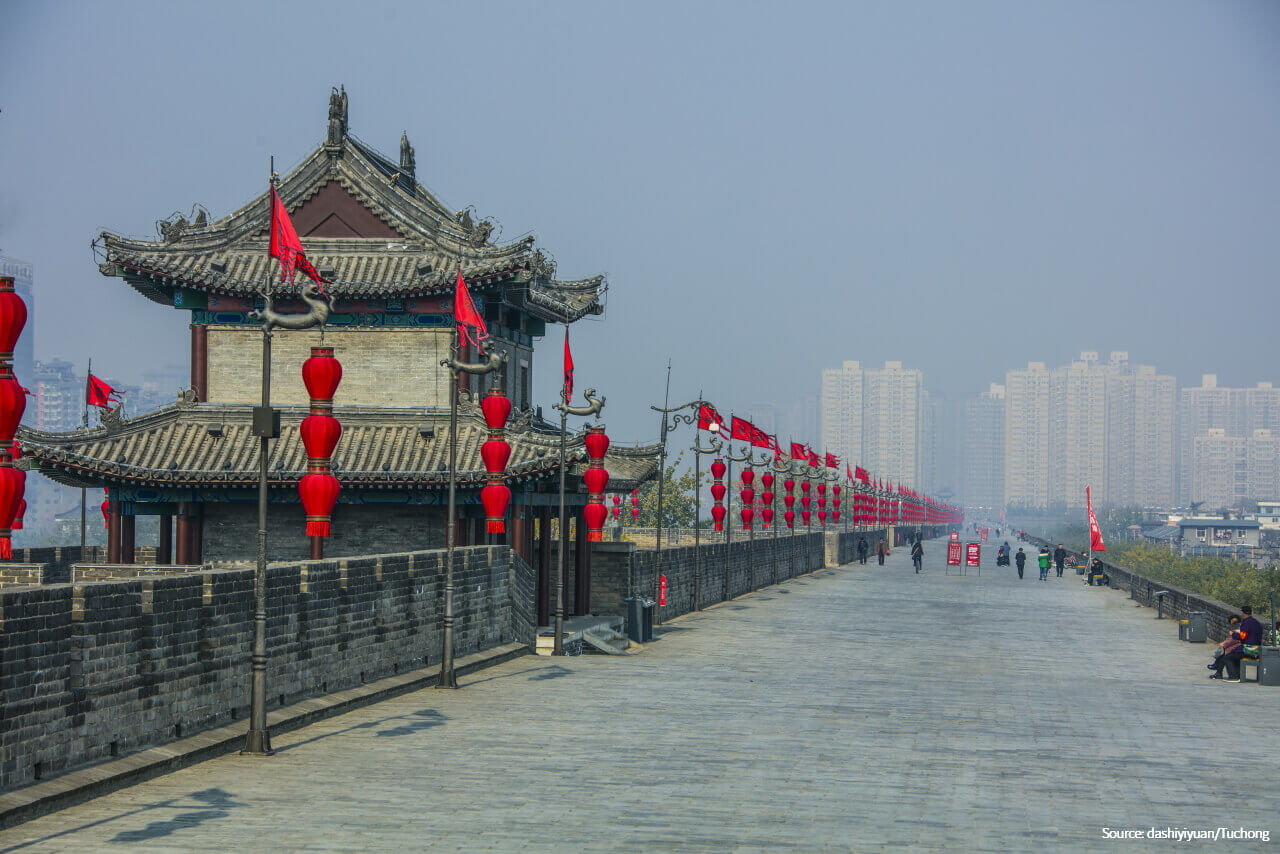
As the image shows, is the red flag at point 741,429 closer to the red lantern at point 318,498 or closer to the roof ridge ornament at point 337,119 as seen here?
the roof ridge ornament at point 337,119

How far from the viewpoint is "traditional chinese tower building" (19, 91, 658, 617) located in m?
34.8

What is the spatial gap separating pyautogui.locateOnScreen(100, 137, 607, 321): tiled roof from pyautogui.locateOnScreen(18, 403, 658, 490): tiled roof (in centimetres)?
314

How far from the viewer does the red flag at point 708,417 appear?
44031mm

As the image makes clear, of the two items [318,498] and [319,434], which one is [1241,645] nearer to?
[318,498]

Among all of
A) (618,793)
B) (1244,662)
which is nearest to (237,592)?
(618,793)

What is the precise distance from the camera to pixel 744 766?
17.3 meters

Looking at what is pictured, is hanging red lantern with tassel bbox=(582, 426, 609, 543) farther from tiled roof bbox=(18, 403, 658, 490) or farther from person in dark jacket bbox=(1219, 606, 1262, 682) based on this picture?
person in dark jacket bbox=(1219, 606, 1262, 682)

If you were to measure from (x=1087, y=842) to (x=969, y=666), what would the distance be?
17091 mm

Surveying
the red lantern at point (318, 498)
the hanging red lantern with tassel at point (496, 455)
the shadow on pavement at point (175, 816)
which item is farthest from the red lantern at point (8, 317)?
the hanging red lantern with tassel at point (496, 455)

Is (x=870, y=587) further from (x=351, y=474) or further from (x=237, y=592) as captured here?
(x=237, y=592)

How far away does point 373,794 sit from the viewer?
15133 mm

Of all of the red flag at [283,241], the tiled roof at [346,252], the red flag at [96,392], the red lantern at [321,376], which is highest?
the tiled roof at [346,252]

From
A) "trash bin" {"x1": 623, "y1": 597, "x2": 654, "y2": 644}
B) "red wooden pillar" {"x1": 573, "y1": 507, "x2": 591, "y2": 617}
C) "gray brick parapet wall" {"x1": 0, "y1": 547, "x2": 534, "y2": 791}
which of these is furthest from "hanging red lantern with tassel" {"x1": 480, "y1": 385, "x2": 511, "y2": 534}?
"red wooden pillar" {"x1": 573, "y1": 507, "x2": 591, "y2": 617}

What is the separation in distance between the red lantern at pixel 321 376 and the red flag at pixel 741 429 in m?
28.2
